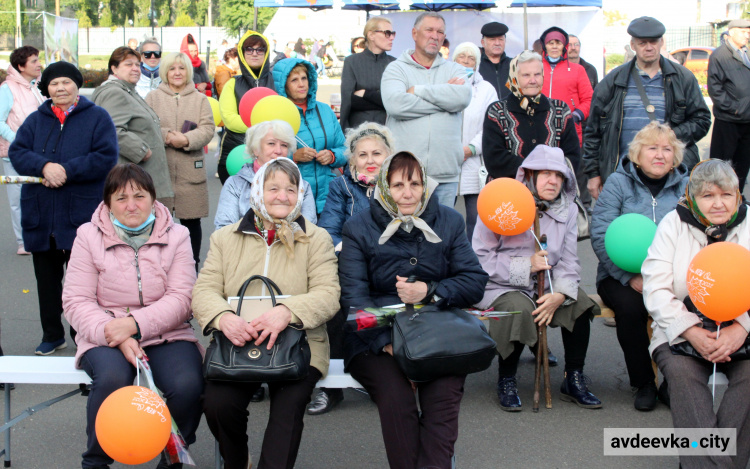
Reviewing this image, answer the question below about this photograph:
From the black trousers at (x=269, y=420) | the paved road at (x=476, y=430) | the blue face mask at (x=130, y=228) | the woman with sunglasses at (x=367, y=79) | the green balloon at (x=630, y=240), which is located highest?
the woman with sunglasses at (x=367, y=79)

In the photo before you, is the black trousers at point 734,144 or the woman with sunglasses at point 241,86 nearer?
the woman with sunglasses at point 241,86

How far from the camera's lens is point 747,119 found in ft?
28.0

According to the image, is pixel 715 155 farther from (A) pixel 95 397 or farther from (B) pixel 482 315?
(A) pixel 95 397

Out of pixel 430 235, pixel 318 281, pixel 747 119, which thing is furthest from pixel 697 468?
pixel 747 119

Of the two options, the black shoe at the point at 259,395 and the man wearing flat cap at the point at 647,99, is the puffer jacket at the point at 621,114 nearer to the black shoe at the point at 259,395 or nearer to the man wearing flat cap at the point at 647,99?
the man wearing flat cap at the point at 647,99

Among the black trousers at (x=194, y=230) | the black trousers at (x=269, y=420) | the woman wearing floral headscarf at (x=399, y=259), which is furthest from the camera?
the black trousers at (x=194, y=230)

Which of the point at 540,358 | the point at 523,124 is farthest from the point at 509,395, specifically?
the point at 523,124

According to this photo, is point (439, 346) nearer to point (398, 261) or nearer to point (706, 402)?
point (398, 261)

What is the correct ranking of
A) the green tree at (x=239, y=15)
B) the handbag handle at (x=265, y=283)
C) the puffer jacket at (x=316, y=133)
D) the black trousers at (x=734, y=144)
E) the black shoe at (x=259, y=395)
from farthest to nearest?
the green tree at (x=239, y=15) → the black trousers at (x=734, y=144) → the puffer jacket at (x=316, y=133) → the black shoe at (x=259, y=395) → the handbag handle at (x=265, y=283)

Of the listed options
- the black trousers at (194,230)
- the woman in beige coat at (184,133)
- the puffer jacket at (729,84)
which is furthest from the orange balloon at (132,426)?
the puffer jacket at (729,84)

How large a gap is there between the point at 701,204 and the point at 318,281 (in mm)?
2003

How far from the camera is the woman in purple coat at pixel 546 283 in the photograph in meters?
4.30

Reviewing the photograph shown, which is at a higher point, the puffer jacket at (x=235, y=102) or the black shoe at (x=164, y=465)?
the puffer jacket at (x=235, y=102)

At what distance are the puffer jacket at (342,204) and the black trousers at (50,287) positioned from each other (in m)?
1.95
